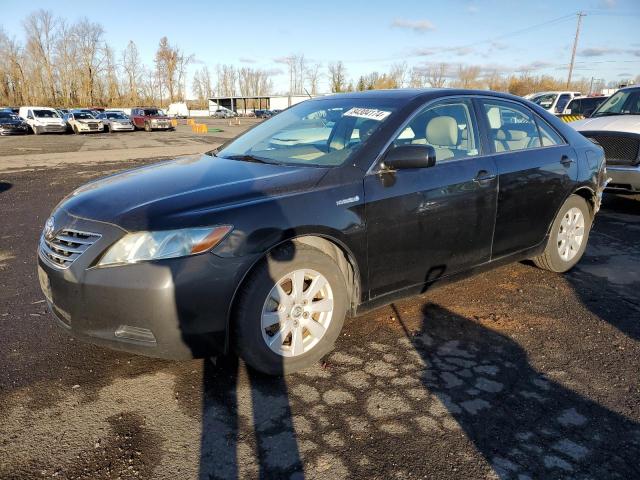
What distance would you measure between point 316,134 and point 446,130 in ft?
3.25

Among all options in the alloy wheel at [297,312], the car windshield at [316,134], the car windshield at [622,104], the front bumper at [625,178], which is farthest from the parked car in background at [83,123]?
the alloy wheel at [297,312]

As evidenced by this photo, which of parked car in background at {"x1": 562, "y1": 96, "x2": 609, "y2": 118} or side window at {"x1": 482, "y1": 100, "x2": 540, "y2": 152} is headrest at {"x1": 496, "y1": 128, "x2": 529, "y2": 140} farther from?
parked car in background at {"x1": 562, "y1": 96, "x2": 609, "y2": 118}

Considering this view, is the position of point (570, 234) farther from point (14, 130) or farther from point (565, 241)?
point (14, 130)

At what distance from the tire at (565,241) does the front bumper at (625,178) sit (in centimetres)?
264

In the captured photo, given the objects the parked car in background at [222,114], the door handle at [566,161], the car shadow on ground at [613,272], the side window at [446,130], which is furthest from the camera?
the parked car in background at [222,114]

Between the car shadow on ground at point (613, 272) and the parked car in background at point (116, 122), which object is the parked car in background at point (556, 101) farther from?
the parked car in background at point (116, 122)

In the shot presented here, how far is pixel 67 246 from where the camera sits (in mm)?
2711

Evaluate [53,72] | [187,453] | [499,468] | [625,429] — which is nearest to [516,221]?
[625,429]

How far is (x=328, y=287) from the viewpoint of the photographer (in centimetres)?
297

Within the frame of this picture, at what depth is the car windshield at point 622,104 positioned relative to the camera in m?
8.15

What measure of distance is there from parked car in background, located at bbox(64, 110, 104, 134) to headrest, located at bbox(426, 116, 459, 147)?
3411cm

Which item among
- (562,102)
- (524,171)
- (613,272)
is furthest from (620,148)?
(562,102)

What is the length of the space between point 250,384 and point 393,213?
1392mm

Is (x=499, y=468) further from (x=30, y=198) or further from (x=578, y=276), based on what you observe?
(x=30, y=198)
